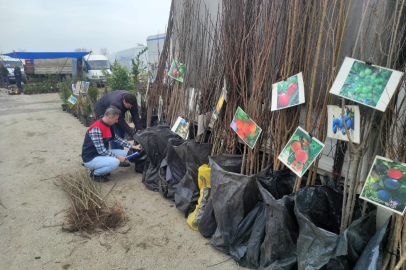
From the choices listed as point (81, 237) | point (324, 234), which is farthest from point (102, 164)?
point (324, 234)

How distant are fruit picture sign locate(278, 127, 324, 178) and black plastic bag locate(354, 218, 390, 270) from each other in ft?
1.70

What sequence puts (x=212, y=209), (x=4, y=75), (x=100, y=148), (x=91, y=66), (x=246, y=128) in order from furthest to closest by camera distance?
(x=91, y=66)
(x=4, y=75)
(x=100, y=148)
(x=212, y=209)
(x=246, y=128)

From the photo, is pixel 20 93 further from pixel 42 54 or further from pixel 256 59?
pixel 256 59

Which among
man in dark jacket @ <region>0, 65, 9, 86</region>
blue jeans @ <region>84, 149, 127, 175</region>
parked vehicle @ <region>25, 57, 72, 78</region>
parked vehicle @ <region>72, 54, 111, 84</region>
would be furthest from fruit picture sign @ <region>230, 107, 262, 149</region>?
man in dark jacket @ <region>0, 65, 9, 86</region>

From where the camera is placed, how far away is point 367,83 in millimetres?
1463

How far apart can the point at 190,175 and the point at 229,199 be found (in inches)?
26.5

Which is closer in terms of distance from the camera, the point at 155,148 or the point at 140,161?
the point at 155,148

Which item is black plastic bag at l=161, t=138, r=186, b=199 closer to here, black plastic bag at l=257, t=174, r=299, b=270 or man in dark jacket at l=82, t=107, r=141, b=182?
man in dark jacket at l=82, t=107, r=141, b=182

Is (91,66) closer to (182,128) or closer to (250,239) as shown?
(182,128)

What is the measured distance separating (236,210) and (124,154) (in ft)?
7.70

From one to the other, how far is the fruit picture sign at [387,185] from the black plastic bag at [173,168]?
1.84 metres

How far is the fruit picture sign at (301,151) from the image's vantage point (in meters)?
1.74

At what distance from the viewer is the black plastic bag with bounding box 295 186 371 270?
152cm

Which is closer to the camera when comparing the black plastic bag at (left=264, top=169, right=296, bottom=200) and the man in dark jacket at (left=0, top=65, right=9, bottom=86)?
the black plastic bag at (left=264, top=169, right=296, bottom=200)
